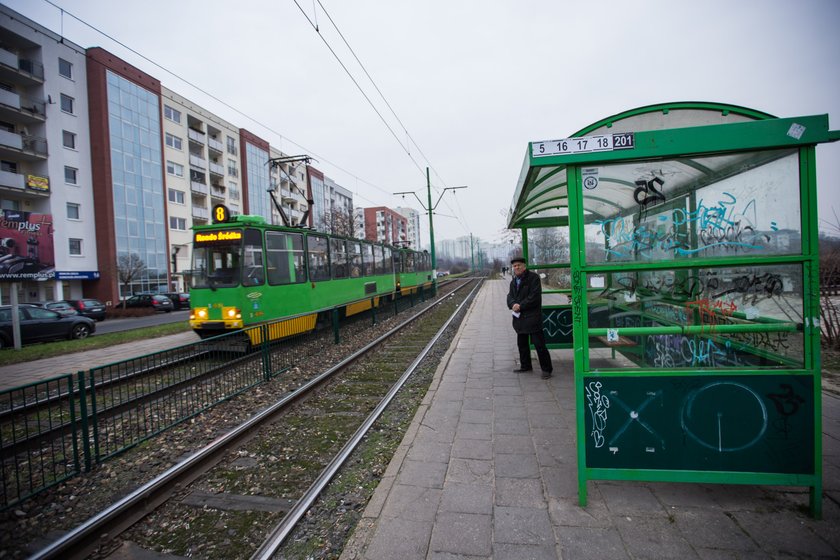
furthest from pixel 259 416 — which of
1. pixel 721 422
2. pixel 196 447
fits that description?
pixel 721 422

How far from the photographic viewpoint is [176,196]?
37.5 m

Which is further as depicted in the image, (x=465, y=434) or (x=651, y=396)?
(x=465, y=434)

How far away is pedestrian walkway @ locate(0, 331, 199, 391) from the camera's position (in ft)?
26.8

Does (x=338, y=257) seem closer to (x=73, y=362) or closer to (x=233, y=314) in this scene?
(x=233, y=314)

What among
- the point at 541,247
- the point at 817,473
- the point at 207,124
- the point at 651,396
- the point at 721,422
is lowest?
the point at 817,473

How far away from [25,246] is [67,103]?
23.5 meters

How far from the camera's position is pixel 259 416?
4.76 m

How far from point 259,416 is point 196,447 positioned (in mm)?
719

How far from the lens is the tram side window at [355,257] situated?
45.4 ft

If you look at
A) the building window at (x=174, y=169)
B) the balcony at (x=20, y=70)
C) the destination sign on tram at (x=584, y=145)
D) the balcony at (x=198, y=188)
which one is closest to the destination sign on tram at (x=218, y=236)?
the destination sign on tram at (x=584, y=145)

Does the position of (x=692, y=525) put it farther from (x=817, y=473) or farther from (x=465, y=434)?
(x=465, y=434)

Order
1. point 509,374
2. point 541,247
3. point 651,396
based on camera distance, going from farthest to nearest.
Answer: point 541,247
point 509,374
point 651,396

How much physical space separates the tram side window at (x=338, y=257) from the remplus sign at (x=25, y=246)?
967 centimetres

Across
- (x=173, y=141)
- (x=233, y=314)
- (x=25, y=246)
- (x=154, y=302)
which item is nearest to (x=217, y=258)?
(x=233, y=314)
